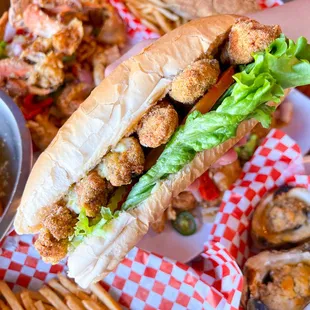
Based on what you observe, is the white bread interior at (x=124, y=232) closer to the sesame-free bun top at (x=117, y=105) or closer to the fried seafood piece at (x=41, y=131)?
the sesame-free bun top at (x=117, y=105)

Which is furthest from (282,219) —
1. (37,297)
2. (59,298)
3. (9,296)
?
(9,296)

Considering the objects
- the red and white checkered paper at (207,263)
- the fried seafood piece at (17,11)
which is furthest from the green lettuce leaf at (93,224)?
the fried seafood piece at (17,11)

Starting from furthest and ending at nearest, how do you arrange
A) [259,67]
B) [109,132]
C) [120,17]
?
[120,17] < [109,132] < [259,67]

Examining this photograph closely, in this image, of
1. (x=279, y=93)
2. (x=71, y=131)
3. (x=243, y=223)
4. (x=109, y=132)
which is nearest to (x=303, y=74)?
(x=279, y=93)

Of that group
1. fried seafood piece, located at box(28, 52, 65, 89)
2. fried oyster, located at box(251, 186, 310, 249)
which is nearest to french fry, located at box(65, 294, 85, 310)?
fried oyster, located at box(251, 186, 310, 249)

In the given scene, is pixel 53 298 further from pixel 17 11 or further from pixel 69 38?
pixel 17 11

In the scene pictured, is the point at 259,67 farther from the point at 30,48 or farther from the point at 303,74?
the point at 30,48

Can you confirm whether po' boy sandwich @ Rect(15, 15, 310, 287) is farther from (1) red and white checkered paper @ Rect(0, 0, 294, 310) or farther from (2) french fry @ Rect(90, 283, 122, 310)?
(1) red and white checkered paper @ Rect(0, 0, 294, 310)
